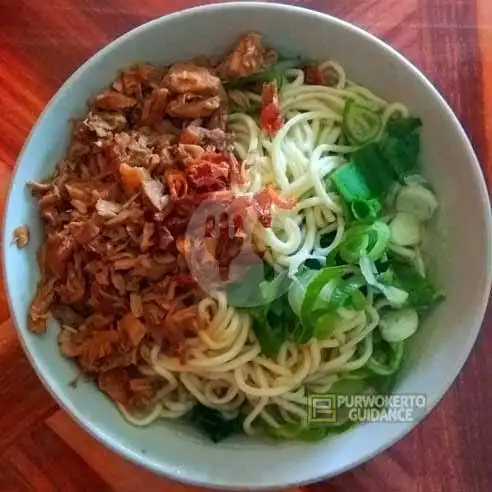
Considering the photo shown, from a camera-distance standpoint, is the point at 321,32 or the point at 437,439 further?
the point at 437,439

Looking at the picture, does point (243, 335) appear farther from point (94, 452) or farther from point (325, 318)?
point (94, 452)

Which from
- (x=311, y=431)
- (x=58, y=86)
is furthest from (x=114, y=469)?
(x=58, y=86)

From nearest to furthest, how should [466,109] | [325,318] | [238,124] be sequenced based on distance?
[325,318] < [238,124] < [466,109]

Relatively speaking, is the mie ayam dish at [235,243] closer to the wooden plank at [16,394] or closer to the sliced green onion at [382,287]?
the sliced green onion at [382,287]

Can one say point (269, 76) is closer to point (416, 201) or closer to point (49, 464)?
point (416, 201)

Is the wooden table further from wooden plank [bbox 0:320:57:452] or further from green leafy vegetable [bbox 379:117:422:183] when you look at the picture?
green leafy vegetable [bbox 379:117:422:183]

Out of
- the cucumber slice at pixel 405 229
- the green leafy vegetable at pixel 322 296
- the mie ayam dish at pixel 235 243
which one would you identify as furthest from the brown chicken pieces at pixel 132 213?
the cucumber slice at pixel 405 229

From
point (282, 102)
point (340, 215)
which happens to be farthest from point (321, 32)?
point (340, 215)
